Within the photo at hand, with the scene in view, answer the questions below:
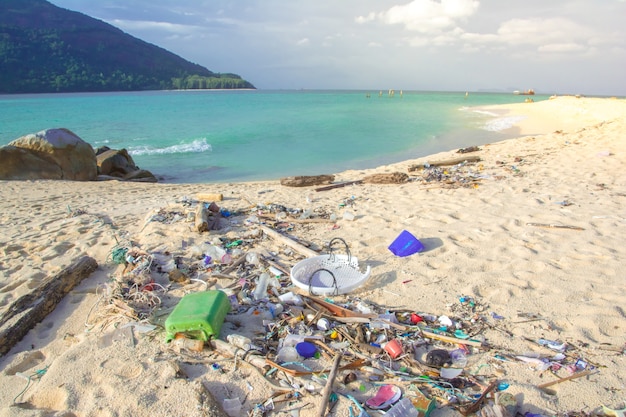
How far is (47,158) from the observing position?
1061cm

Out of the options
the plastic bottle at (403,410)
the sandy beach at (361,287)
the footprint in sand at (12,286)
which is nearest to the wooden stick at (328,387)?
the sandy beach at (361,287)

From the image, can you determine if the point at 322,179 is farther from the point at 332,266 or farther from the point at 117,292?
the point at 117,292

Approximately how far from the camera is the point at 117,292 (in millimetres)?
3582

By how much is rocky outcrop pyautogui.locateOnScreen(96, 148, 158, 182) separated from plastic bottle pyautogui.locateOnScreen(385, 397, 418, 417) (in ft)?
36.7

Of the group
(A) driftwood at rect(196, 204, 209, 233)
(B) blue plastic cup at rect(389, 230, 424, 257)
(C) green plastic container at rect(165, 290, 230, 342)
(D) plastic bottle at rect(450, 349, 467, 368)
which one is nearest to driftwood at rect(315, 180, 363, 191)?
(A) driftwood at rect(196, 204, 209, 233)

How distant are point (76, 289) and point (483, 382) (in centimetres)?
396

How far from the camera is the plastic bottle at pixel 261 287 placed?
11.9 feet

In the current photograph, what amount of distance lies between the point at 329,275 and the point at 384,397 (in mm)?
1751

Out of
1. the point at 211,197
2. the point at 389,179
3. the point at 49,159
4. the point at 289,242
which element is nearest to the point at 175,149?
the point at 49,159

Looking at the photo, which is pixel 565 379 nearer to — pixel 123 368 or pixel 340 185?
pixel 123 368

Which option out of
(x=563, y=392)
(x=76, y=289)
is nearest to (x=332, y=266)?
(x=563, y=392)

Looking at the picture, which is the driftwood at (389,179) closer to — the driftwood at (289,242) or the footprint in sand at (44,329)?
the driftwood at (289,242)

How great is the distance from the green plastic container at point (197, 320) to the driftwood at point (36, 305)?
138 centimetres

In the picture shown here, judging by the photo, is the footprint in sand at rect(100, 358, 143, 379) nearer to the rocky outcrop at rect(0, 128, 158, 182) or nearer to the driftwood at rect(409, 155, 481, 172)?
the driftwood at rect(409, 155, 481, 172)
